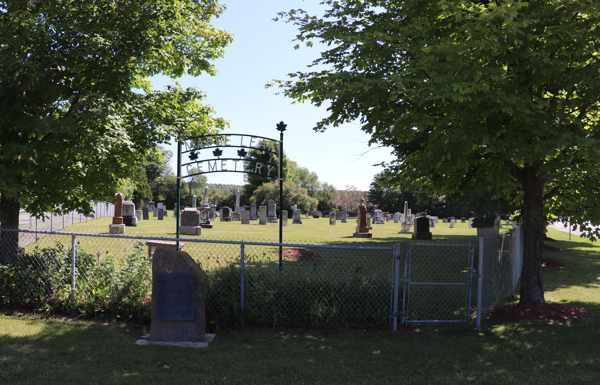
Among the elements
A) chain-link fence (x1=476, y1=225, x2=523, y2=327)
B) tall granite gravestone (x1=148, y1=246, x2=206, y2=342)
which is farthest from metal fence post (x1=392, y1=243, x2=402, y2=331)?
tall granite gravestone (x1=148, y1=246, x2=206, y2=342)

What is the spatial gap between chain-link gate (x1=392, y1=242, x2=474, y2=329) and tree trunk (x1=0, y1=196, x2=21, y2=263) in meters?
7.34

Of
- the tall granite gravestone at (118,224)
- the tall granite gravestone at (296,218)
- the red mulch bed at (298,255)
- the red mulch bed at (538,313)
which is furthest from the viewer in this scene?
the tall granite gravestone at (296,218)

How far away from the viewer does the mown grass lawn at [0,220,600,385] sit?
5.71 metres

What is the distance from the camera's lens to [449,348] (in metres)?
7.00

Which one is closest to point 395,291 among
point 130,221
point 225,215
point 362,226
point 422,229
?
point 362,226

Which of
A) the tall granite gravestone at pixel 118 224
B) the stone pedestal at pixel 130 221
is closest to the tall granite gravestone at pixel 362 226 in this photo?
the tall granite gravestone at pixel 118 224

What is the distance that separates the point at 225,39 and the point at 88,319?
315 inches

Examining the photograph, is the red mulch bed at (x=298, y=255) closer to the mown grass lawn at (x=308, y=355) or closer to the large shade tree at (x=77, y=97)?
the large shade tree at (x=77, y=97)

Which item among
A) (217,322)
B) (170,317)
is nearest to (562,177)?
(217,322)

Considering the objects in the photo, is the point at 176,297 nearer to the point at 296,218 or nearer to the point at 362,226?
the point at 362,226

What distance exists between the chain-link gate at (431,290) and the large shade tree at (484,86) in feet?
5.09

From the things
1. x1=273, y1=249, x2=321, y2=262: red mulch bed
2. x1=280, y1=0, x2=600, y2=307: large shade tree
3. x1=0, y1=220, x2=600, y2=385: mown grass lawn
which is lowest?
x1=0, y1=220, x2=600, y2=385: mown grass lawn

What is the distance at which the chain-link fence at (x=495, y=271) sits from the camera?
26.5 feet

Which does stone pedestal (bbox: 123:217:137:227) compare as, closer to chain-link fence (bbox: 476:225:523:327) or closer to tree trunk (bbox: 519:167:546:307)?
chain-link fence (bbox: 476:225:523:327)
